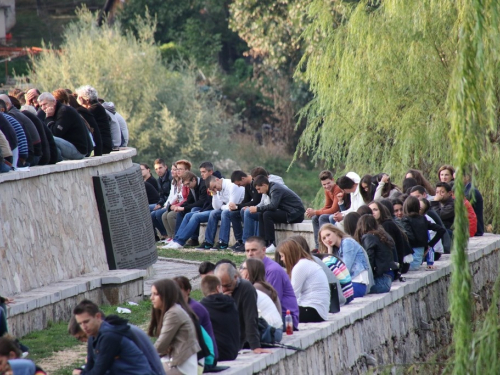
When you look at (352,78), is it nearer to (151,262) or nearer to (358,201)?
(358,201)

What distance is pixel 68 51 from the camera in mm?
37156

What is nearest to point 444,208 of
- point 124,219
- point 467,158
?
point 124,219

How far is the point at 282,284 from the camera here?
993 cm

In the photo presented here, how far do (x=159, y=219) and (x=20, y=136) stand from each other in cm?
817

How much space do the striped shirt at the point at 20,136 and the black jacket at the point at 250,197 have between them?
6134mm

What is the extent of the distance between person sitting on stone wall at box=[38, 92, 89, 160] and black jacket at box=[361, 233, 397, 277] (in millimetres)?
4215

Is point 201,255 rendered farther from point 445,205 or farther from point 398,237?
point 398,237

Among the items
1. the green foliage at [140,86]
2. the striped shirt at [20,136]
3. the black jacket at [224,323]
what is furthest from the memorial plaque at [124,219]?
the green foliage at [140,86]

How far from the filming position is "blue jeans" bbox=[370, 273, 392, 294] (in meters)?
12.5

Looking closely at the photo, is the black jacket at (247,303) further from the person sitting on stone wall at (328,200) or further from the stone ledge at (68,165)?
the person sitting on stone wall at (328,200)

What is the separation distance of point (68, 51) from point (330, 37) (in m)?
18.9

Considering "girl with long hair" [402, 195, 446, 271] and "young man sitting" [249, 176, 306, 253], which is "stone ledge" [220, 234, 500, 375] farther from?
"young man sitting" [249, 176, 306, 253]

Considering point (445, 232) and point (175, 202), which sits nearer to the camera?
point (445, 232)

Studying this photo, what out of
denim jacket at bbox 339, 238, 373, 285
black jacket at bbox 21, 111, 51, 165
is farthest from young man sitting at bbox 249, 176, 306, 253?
denim jacket at bbox 339, 238, 373, 285
